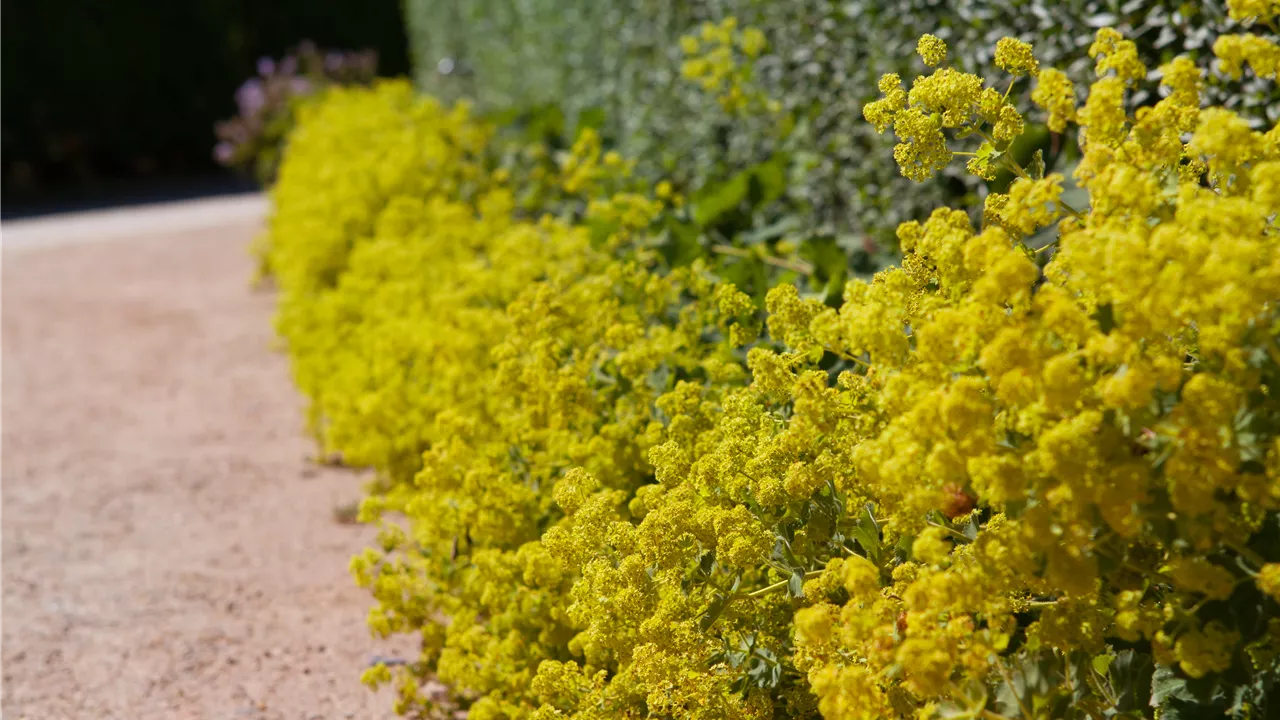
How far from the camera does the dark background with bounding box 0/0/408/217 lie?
49.7 ft

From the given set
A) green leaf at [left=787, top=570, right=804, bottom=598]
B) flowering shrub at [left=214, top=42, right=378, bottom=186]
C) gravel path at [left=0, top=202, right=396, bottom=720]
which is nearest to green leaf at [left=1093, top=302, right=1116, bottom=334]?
green leaf at [left=787, top=570, right=804, bottom=598]

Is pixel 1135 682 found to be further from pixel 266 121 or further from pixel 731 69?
pixel 266 121

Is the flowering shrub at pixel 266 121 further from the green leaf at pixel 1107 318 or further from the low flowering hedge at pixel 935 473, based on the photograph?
the green leaf at pixel 1107 318

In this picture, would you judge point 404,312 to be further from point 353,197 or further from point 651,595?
point 651,595

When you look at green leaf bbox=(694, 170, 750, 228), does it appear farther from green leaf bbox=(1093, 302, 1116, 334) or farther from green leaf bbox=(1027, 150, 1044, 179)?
green leaf bbox=(1093, 302, 1116, 334)

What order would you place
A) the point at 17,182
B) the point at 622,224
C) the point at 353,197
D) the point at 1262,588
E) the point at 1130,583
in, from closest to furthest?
the point at 1262,588 → the point at 1130,583 → the point at 622,224 → the point at 353,197 → the point at 17,182

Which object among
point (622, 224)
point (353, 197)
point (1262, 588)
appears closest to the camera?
point (1262, 588)

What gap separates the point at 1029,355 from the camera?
1573mm

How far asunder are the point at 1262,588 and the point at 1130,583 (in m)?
0.23

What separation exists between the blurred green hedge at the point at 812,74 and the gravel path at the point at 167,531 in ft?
→ 5.68

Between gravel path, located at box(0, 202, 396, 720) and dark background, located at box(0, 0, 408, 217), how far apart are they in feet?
27.5

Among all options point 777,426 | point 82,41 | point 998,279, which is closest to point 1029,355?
point 998,279

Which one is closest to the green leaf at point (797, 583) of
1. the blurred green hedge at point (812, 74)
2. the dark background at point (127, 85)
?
the blurred green hedge at point (812, 74)

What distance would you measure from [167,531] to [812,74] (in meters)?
2.63
